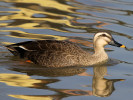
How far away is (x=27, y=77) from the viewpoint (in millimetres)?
11758

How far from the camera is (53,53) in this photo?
1289 cm

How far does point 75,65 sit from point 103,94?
A: 94.0 inches

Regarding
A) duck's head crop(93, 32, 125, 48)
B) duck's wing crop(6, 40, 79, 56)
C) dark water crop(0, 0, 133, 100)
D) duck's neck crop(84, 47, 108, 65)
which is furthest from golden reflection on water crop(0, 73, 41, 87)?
duck's head crop(93, 32, 125, 48)

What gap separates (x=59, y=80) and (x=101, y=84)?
1147 mm

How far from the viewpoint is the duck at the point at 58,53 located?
42.3 feet

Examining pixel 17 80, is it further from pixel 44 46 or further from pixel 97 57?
pixel 97 57

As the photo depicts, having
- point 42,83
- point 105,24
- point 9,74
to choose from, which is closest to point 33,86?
point 42,83

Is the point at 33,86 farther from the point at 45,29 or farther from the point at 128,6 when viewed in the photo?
the point at 128,6

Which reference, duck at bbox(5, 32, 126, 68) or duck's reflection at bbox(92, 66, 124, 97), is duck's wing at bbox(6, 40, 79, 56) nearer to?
duck at bbox(5, 32, 126, 68)

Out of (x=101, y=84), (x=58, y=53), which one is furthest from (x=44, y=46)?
(x=101, y=84)

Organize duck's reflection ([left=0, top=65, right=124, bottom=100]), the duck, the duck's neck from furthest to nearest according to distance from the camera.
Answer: the duck's neck < the duck < duck's reflection ([left=0, top=65, right=124, bottom=100])

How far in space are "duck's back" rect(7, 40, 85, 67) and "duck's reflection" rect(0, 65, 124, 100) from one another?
237 mm

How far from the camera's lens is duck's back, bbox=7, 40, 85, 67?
12898mm

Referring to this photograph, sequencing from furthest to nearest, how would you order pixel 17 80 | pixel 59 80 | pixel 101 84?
pixel 101 84, pixel 59 80, pixel 17 80
